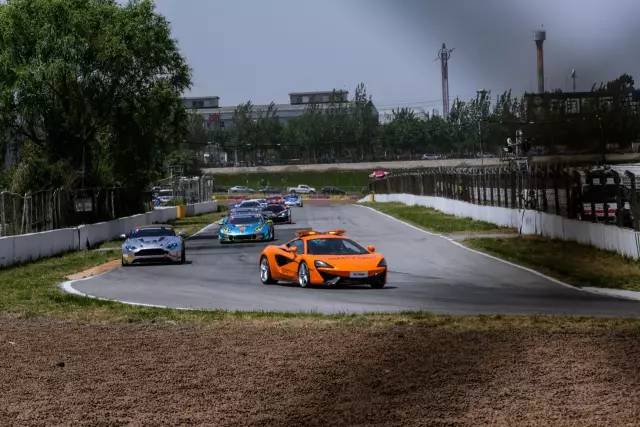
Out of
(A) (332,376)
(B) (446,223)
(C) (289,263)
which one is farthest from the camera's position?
(B) (446,223)

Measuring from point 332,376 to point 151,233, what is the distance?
2752 cm

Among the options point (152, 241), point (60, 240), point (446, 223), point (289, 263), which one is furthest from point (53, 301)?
point (446, 223)

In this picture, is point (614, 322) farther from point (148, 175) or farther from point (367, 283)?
point (148, 175)

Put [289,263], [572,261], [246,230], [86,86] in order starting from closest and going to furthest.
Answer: [572,261] → [289,263] → [246,230] → [86,86]

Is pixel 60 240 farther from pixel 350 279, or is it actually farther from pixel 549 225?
pixel 549 225

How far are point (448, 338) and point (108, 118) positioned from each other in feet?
150

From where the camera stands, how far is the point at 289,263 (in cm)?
2773

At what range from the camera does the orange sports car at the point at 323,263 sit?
86.8 feet

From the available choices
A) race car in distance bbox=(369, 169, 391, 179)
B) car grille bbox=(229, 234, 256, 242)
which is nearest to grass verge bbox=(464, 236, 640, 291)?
car grille bbox=(229, 234, 256, 242)

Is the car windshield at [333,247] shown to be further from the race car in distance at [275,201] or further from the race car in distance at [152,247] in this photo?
the race car in distance at [275,201]

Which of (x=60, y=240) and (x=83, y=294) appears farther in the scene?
(x=60, y=240)

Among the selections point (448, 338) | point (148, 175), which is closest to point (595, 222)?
point (448, 338)

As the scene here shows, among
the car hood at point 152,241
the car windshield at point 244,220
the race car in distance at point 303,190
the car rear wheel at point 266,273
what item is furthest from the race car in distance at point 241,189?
the car rear wheel at point 266,273

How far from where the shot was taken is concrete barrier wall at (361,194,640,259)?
637 inches
